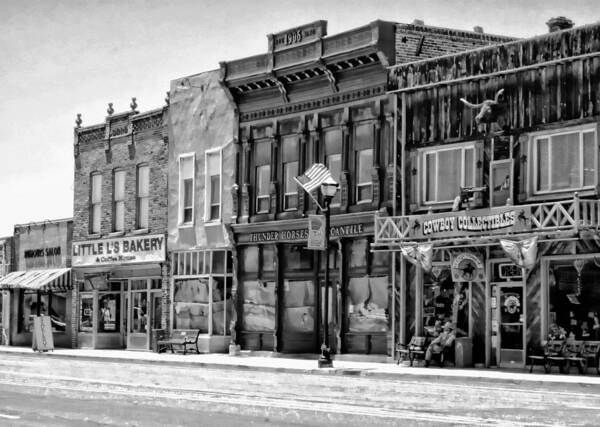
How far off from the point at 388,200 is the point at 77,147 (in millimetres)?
19096

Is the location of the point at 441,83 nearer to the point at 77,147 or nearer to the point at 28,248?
the point at 77,147

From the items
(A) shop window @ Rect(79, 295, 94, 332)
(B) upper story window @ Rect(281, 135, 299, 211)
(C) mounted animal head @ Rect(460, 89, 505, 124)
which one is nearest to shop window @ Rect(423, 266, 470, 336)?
(C) mounted animal head @ Rect(460, 89, 505, 124)

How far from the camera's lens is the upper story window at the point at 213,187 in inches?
1668

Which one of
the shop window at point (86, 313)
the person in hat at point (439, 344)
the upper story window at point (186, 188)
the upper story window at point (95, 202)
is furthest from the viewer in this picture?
the upper story window at point (95, 202)

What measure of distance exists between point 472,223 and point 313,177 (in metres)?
5.84

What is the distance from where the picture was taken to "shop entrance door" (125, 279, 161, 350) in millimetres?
45344

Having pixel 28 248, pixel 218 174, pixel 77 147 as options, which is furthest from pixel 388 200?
pixel 28 248

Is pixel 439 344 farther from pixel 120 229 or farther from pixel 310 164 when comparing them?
pixel 120 229

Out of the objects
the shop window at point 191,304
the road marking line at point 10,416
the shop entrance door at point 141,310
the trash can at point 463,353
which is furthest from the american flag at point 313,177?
the road marking line at point 10,416

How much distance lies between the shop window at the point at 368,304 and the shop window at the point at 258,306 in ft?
12.9

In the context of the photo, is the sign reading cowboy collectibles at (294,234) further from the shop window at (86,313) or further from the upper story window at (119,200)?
the shop window at (86,313)

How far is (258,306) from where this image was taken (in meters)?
40.2

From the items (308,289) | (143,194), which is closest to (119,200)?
(143,194)

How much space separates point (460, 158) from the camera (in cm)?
3325
